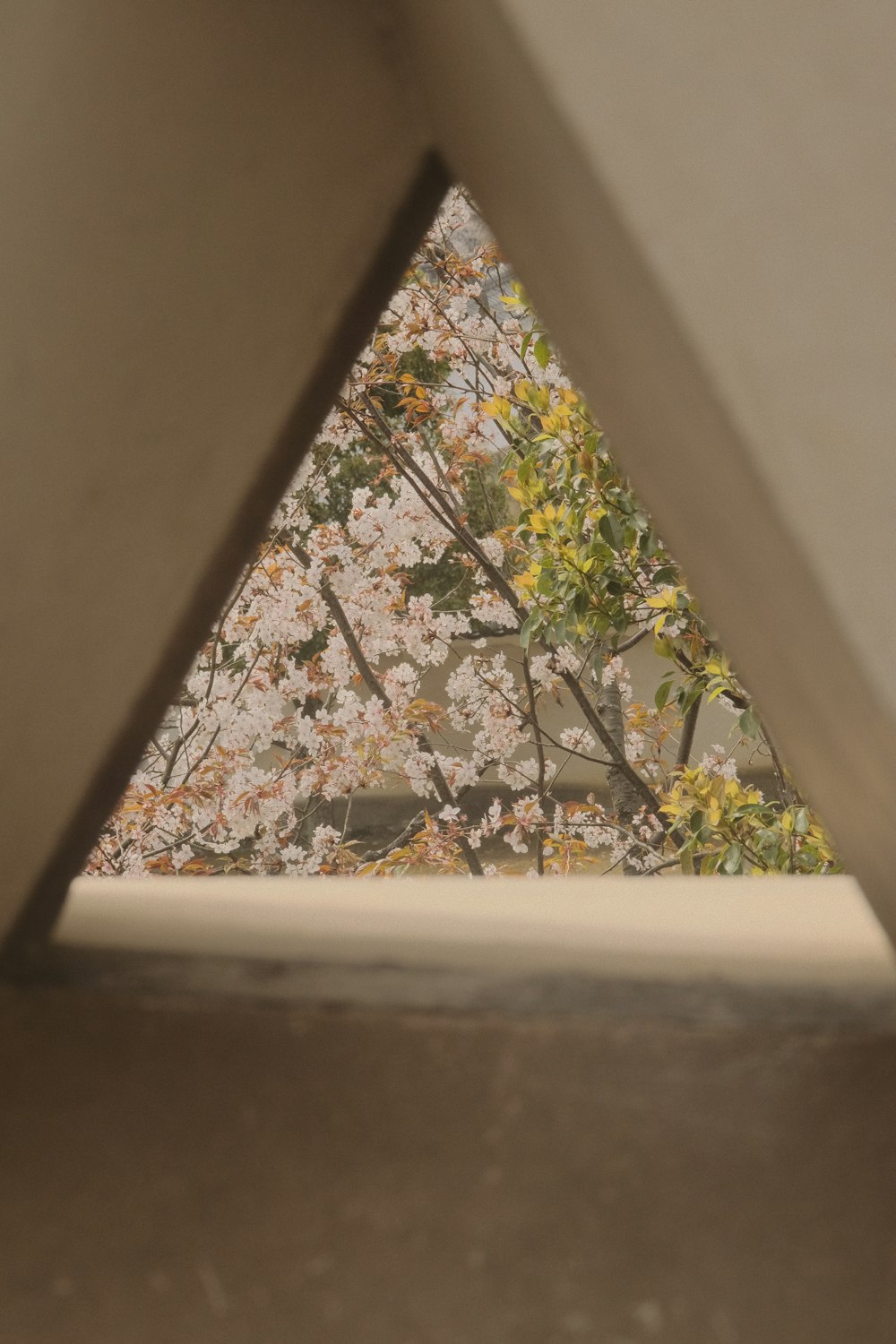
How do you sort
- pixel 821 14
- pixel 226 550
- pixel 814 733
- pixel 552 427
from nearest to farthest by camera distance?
pixel 821 14 → pixel 814 733 → pixel 226 550 → pixel 552 427

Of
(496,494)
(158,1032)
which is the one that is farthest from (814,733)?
(496,494)

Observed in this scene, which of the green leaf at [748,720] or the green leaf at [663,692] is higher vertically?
the green leaf at [663,692]

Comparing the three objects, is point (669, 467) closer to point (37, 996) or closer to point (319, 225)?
point (319, 225)

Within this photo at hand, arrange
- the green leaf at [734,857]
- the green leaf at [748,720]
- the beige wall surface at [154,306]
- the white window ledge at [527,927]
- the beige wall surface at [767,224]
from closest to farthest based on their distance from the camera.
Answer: the beige wall surface at [767,224]
the beige wall surface at [154,306]
the white window ledge at [527,927]
the green leaf at [734,857]
the green leaf at [748,720]

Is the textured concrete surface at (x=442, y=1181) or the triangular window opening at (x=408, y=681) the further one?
the triangular window opening at (x=408, y=681)

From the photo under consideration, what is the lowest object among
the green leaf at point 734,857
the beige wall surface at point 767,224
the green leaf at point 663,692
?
the green leaf at point 734,857

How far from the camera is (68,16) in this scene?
1.45 feet

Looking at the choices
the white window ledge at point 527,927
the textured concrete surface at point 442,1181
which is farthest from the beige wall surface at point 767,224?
the white window ledge at point 527,927

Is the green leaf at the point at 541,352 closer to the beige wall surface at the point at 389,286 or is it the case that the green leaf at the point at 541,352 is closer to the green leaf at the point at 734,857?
the green leaf at the point at 734,857

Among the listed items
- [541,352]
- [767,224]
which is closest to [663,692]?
[541,352]

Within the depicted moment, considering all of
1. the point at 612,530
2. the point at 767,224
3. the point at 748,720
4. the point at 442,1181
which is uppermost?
the point at 767,224

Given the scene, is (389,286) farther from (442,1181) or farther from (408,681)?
(408,681)

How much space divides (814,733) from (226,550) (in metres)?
0.41

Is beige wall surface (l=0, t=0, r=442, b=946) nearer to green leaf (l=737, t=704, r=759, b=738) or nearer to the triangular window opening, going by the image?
green leaf (l=737, t=704, r=759, b=738)
